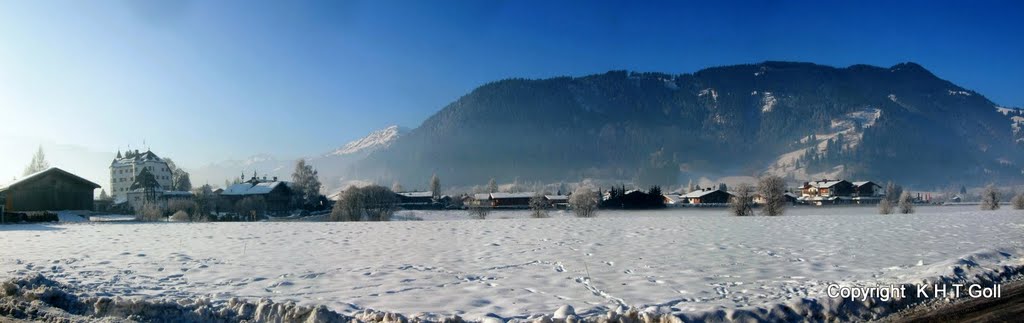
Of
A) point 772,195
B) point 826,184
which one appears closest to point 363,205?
point 772,195

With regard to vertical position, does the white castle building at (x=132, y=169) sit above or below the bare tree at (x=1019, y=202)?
above

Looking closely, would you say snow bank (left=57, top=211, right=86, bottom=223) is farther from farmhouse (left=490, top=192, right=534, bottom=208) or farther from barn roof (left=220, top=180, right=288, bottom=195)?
farmhouse (left=490, top=192, right=534, bottom=208)

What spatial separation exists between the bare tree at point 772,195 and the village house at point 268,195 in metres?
78.2

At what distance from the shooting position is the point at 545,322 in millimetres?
9727

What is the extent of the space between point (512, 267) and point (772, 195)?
64.6 m

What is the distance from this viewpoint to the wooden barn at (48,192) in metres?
61.9

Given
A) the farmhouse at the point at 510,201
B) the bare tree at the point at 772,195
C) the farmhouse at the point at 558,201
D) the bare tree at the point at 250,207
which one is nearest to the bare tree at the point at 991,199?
the bare tree at the point at 772,195

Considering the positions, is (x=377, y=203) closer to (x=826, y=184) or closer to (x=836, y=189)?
(x=836, y=189)

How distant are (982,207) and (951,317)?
103377 millimetres

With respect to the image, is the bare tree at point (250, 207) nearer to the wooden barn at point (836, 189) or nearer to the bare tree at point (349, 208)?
Result: the bare tree at point (349, 208)

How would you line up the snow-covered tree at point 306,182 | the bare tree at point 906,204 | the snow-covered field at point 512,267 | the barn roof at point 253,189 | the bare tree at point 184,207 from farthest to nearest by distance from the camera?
the snow-covered tree at point 306,182 < the barn roof at point 253,189 < the bare tree at point 906,204 < the bare tree at point 184,207 < the snow-covered field at point 512,267

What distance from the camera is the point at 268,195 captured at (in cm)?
10238

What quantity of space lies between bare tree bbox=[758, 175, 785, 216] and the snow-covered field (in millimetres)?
46796

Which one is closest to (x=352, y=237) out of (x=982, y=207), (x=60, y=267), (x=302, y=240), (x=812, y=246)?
(x=302, y=240)
